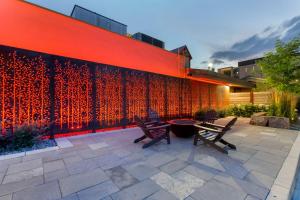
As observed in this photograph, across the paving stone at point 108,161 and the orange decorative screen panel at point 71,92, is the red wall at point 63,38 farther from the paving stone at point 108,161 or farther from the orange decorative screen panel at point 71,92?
the paving stone at point 108,161

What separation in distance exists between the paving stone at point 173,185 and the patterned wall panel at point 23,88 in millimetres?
4015

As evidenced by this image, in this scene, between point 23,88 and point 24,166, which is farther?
point 23,88

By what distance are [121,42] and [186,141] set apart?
Answer: 5.06 metres

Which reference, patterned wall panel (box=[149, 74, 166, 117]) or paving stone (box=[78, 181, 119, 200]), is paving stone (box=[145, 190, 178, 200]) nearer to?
paving stone (box=[78, 181, 119, 200])

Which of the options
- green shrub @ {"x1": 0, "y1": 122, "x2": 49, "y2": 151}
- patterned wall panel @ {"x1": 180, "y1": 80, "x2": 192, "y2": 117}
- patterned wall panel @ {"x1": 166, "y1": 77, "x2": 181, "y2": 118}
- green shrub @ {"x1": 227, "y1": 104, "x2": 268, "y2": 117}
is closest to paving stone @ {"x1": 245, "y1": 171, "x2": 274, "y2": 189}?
green shrub @ {"x1": 0, "y1": 122, "x2": 49, "y2": 151}

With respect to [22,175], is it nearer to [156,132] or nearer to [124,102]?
[156,132]

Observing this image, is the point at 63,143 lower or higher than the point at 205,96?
lower

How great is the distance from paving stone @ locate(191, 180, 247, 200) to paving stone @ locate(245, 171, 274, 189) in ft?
1.59

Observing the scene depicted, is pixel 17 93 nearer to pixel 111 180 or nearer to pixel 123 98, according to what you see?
pixel 123 98

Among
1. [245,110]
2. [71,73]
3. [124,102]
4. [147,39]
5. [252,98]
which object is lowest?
[245,110]

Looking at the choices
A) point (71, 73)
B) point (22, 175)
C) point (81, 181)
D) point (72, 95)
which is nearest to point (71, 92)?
point (72, 95)

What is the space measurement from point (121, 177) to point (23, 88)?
3966 millimetres

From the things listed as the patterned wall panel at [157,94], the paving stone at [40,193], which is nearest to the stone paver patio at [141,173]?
the paving stone at [40,193]

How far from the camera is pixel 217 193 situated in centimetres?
198
